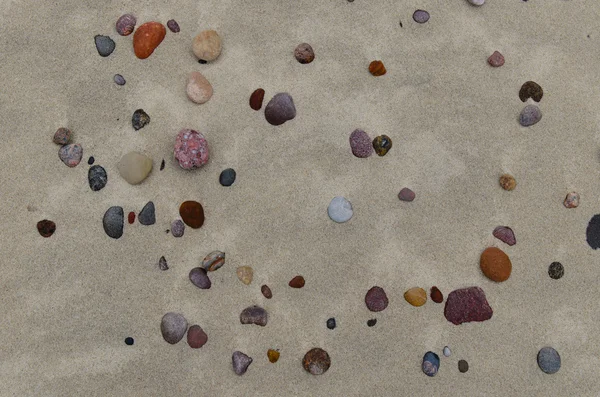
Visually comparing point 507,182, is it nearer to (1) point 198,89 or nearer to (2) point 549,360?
(2) point 549,360

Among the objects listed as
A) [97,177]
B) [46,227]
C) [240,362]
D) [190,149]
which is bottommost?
[240,362]

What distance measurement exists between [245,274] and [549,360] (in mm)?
1470

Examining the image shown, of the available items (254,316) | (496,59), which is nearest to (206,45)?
(254,316)

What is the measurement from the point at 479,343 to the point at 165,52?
204 cm

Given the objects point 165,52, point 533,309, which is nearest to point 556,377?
point 533,309

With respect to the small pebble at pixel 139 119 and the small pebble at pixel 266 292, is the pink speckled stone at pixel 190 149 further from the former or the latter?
the small pebble at pixel 266 292

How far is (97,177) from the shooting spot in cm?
234

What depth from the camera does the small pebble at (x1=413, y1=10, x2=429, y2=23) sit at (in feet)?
8.11

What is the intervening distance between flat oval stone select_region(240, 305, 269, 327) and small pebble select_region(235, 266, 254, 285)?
0.41 ft

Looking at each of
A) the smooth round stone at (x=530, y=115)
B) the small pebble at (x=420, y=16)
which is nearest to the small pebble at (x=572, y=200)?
the smooth round stone at (x=530, y=115)

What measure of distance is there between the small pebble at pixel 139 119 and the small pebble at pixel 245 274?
2.69 ft

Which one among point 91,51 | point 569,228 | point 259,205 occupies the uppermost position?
point 91,51

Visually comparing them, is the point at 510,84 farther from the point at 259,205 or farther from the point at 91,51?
the point at 91,51

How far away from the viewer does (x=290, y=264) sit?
2.35 meters
